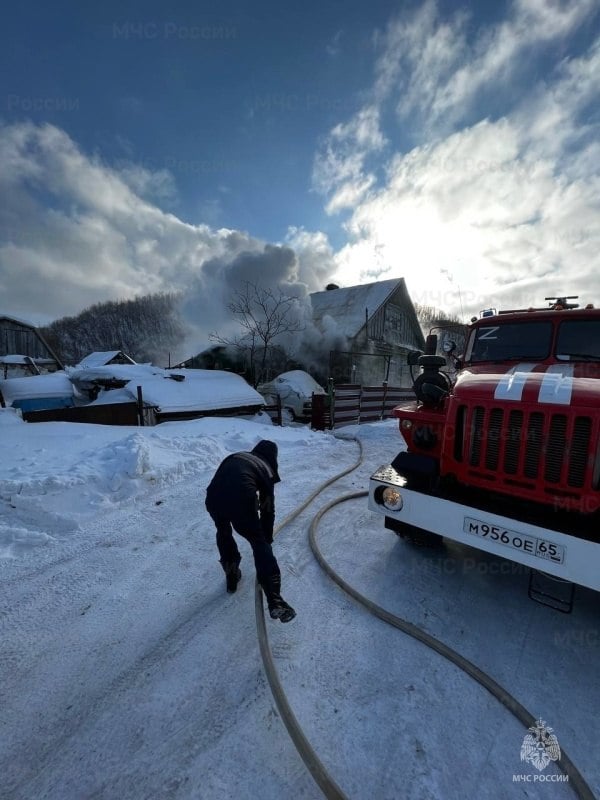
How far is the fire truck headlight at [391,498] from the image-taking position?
9.64 ft

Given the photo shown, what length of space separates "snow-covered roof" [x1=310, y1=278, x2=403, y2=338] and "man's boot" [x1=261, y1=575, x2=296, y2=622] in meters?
17.4

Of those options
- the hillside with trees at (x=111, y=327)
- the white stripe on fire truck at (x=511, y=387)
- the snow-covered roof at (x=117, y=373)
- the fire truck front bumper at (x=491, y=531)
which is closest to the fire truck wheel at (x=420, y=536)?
the fire truck front bumper at (x=491, y=531)

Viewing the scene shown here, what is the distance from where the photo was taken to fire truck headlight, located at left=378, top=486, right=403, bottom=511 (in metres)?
2.94

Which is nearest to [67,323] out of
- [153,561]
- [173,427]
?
[173,427]

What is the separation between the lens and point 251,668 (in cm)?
223

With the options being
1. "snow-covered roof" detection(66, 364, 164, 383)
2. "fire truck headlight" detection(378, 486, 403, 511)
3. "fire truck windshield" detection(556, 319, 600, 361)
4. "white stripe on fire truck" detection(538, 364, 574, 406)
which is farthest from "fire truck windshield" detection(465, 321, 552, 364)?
"snow-covered roof" detection(66, 364, 164, 383)

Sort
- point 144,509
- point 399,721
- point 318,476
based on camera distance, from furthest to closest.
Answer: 1. point 318,476
2. point 144,509
3. point 399,721

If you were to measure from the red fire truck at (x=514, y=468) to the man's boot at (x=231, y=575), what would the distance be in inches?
52.6

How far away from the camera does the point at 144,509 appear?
14.4ft

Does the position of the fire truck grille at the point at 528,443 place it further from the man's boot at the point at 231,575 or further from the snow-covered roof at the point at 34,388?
the snow-covered roof at the point at 34,388

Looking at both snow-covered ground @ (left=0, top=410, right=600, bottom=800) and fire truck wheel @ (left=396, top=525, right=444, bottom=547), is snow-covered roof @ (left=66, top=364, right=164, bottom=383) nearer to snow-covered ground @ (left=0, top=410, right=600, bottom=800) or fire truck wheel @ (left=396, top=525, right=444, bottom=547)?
snow-covered ground @ (left=0, top=410, right=600, bottom=800)

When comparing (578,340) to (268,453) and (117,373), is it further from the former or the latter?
(117,373)

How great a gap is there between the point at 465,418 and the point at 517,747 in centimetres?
201

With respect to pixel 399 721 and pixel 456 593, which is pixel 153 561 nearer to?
pixel 399 721
